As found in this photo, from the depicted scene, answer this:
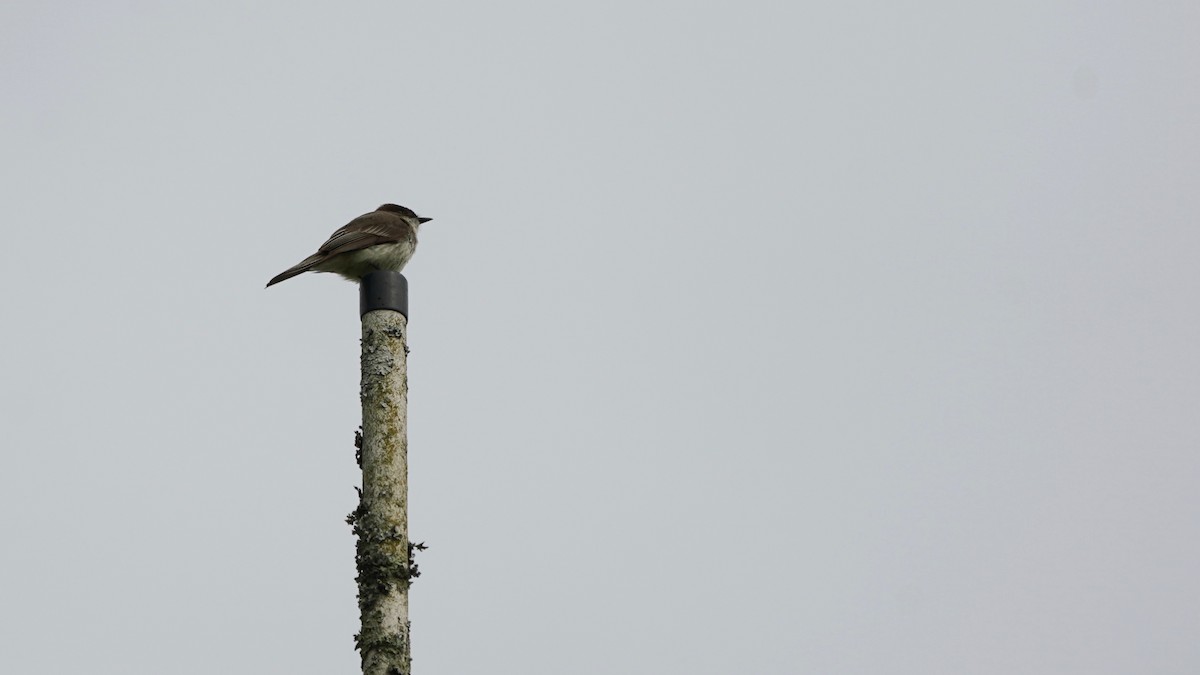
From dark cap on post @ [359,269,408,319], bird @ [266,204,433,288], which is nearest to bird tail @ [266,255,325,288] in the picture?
bird @ [266,204,433,288]

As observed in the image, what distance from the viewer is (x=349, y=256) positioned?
819 centimetres

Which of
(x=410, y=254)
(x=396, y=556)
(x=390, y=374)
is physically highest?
(x=410, y=254)

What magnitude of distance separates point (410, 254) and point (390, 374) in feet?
11.5

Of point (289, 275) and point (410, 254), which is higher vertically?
point (410, 254)

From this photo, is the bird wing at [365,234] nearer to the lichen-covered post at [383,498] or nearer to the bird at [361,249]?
the bird at [361,249]

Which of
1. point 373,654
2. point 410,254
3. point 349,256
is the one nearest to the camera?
point 373,654

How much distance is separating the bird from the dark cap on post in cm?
216

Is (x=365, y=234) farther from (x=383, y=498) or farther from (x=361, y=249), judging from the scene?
(x=383, y=498)

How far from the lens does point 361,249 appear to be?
8180 mm

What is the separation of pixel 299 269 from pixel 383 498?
307 cm

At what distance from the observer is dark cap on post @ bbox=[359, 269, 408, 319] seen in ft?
19.6

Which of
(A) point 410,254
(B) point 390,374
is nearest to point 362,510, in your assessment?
(B) point 390,374

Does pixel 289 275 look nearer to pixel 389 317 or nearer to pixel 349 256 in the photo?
pixel 349 256

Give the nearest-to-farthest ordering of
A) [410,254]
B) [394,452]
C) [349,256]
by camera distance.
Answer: [394,452]
[349,256]
[410,254]
